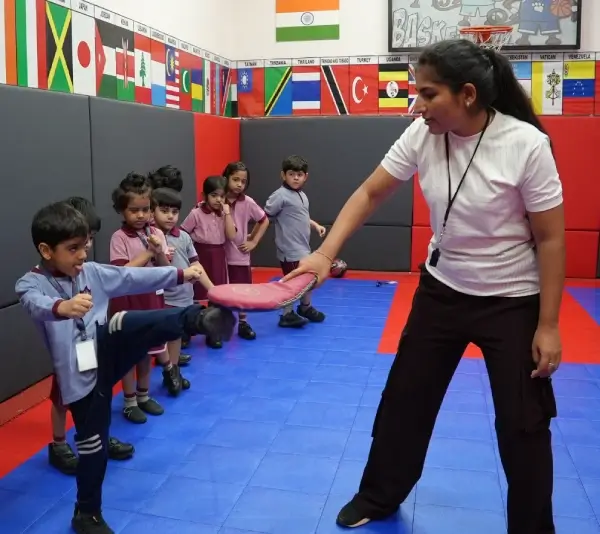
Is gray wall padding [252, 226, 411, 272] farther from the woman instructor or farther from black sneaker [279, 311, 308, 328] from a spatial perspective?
the woman instructor

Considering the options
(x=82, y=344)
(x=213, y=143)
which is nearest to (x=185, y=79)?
(x=213, y=143)

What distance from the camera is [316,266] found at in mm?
2139

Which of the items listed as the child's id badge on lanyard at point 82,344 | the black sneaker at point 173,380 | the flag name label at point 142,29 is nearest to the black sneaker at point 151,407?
the black sneaker at point 173,380

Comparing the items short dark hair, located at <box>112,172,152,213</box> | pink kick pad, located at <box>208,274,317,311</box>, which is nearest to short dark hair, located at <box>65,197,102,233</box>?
short dark hair, located at <box>112,172,152,213</box>

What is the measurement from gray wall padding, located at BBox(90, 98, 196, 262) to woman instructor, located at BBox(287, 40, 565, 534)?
8.49 ft

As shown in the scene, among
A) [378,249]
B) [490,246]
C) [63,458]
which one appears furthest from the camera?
[378,249]

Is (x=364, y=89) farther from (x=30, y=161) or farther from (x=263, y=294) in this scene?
(x=263, y=294)

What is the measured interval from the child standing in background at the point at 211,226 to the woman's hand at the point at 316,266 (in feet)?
8.33

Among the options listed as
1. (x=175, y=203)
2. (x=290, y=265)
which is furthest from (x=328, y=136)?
(x=175, y=203)

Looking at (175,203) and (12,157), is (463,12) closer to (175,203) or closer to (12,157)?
(175,203)

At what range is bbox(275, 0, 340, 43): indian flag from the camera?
289 inches

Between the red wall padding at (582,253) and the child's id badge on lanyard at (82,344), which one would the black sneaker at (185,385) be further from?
the red wall padding at (582,253)

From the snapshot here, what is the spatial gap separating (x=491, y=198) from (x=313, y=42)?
5961mm

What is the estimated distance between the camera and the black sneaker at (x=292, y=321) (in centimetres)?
523
